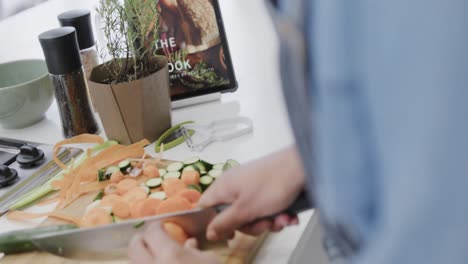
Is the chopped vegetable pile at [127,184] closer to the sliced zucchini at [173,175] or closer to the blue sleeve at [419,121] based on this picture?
the sliced zucchini at [173,175]

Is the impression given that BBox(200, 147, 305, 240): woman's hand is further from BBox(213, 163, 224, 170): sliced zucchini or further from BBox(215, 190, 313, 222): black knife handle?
BBox(213, 163, 224, 170): sliced zucchini

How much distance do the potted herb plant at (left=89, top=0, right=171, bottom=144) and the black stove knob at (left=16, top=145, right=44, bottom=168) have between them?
128 mm

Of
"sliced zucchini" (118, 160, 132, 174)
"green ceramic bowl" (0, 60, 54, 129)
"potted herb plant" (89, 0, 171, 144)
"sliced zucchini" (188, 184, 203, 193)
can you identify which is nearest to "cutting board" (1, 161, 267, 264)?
"sliced zucchini" (188, 184, 203, 193)

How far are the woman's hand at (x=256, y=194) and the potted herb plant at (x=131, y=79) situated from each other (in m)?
0.35

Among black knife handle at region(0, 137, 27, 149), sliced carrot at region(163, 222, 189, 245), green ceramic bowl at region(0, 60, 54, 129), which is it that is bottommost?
sliced carrot at region(163, 222, 189, 245)

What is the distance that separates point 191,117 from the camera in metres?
1.27

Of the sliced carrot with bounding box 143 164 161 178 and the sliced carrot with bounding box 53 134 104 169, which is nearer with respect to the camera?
the sliced carrot with bounding box 143 164 161 178

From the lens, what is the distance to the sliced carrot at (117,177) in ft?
3.44

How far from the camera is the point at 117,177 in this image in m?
1.05

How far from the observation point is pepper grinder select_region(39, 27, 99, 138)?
1146 mm

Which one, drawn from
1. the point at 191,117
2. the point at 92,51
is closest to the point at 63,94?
the point at 92,51

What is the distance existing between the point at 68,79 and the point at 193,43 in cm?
26

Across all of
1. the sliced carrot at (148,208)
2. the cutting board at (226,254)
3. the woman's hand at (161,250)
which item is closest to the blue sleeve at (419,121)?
the woman's hand at (161,250)

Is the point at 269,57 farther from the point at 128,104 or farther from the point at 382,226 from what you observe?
the point at 382,226
